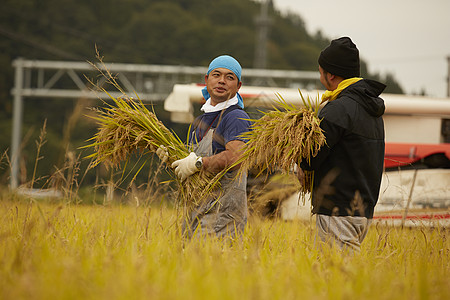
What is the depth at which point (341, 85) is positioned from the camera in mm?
3266

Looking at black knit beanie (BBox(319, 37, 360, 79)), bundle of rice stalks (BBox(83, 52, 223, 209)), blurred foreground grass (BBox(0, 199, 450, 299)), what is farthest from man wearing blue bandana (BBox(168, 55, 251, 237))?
black knit beanie (BBox(319, 37, 360, 79))

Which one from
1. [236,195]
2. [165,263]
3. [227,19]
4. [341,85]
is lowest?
[165,263]

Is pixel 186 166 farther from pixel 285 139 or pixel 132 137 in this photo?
pixel 285 139

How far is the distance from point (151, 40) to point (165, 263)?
47.3 m

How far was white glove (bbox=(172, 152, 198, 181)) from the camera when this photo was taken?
3.43 m

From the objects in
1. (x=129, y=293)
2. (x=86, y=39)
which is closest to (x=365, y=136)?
(x=129, y=293)

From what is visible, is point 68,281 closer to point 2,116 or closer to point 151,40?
point 2,116

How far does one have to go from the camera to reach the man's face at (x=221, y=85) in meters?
3.66

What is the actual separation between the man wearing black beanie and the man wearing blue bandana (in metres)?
0.50

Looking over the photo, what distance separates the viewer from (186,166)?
3.44 meters

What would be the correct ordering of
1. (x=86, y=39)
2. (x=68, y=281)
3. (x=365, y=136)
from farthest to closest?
1. (x=86, y=39)
2. (x=365, y=136)
3. (x=68, y=281)

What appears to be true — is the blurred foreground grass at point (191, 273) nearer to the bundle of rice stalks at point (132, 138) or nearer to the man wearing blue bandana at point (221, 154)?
the man wearing blue bandana at point (221, 154)

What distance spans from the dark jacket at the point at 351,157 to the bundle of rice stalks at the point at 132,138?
2.79 ft

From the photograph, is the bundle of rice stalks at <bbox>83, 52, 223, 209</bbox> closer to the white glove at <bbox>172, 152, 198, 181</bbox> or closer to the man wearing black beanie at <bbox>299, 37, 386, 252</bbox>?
the white glove at <bbox>172, 152, 198, 181</bbox>
